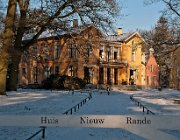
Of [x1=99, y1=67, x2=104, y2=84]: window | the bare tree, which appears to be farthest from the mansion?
the bare tree

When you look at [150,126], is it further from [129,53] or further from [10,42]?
[129,53]

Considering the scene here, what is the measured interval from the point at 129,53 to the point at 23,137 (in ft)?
194

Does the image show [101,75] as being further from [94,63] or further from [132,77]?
[132,77]

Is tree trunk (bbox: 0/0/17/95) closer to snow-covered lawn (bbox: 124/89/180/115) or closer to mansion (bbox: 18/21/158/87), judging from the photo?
snow-covered lawn (bbox: 124/89/180/115)

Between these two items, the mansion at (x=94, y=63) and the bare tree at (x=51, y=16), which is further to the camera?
the mansion at (x=94, y=63)

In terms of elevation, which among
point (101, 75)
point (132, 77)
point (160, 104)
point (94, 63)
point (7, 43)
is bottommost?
point (160, 104)

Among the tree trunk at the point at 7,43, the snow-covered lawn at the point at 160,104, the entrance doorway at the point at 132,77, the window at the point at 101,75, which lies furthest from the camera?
the entrance doorway at the point at 132,77

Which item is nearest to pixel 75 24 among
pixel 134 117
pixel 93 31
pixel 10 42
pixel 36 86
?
pixel 93 31

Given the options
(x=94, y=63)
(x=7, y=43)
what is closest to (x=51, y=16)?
(x=7, y=43)

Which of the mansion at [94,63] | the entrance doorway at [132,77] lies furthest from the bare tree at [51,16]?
the entrance doorway at [132,77]

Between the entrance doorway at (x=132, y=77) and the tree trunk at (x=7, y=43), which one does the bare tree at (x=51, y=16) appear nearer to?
the tree trunk at (x=7, y=43)

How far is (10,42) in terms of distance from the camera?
3391 centimetres

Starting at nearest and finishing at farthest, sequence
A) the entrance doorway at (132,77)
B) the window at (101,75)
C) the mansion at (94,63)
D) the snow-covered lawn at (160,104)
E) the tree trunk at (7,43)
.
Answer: the snow-covered lawn at (160,104) → the tree trunk at (7,43) → the mansion at (94,63) → the window at (101,75) → the entrance doorway at (132,77)

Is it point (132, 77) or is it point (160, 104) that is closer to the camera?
point (160, 104)
